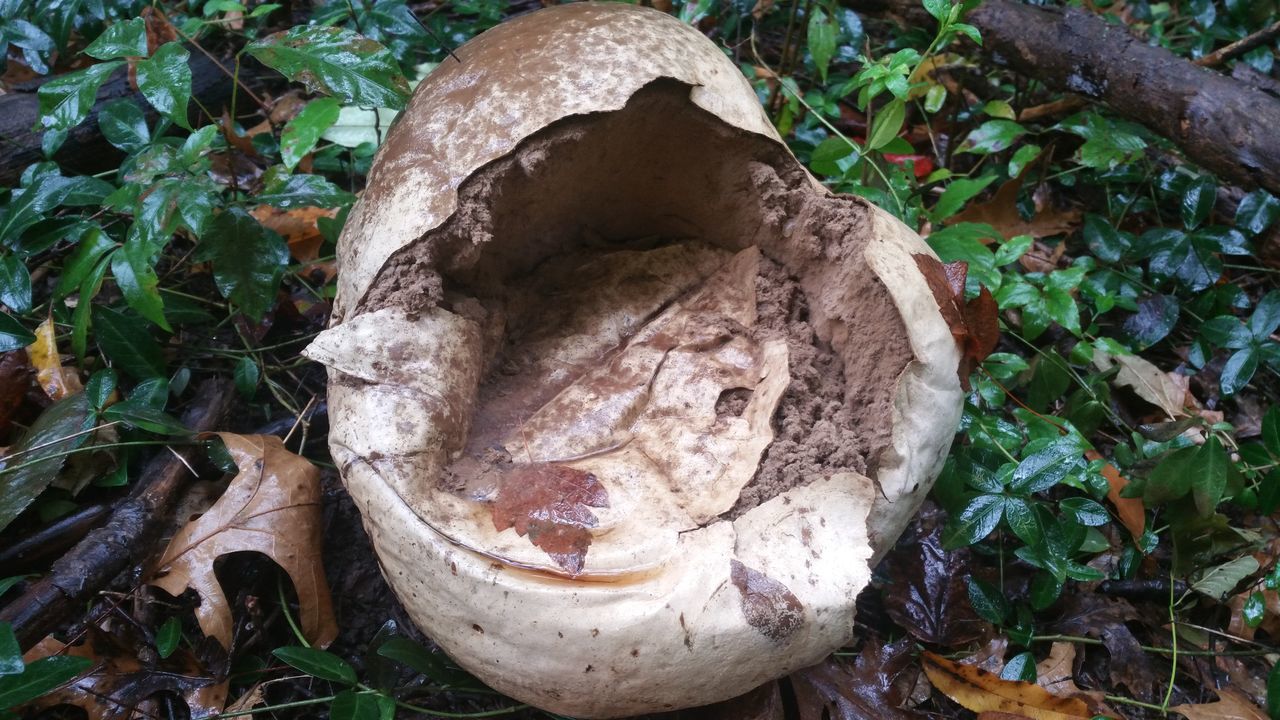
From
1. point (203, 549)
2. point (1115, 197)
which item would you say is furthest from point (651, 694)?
point (1115, 197)

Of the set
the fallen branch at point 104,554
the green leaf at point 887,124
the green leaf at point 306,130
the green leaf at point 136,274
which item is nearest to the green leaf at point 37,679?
the fallen branch at point 104,554

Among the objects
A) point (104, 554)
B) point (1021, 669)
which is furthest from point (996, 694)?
point (104, 554)

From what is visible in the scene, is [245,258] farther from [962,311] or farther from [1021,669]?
[1021,669]

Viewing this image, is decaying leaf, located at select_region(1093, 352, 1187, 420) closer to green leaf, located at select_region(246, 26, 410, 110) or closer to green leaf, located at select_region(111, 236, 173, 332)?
green leaf, located at select_region(246, 26, 410, 110)

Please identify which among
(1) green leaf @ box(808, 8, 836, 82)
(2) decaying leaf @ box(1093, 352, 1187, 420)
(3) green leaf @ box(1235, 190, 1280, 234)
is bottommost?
(2) decaying leaf @ box(1093, 352, 1187, 420)

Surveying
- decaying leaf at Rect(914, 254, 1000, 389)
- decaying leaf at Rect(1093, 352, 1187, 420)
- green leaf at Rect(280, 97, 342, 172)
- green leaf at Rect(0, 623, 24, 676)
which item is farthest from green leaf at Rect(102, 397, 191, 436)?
decaying leaf at Rect(1093, 352, 1187, 420)
